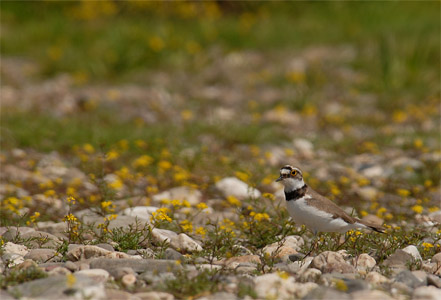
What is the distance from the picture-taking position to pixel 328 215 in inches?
219

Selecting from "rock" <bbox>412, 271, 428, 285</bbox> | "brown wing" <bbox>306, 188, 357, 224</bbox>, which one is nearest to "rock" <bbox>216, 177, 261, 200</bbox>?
"brown wing" <bbox>306, 188, 357, 224</bbox>

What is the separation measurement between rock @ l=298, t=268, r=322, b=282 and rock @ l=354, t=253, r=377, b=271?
553 millimetres

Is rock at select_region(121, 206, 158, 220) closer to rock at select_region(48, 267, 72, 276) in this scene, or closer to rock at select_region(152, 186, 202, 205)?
rock at select_region(152, 186, 202, 205)

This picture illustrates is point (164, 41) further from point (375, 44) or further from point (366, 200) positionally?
point (366, 200)

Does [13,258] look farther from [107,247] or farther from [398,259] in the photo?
[398,259]

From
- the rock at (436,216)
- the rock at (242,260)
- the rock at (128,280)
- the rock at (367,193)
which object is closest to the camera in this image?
the rock at (128,280)

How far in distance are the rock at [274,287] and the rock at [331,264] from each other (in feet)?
1.70

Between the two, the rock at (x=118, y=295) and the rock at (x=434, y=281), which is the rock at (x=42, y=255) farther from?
the rock at (x=434, y=281)

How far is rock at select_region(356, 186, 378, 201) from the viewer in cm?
797

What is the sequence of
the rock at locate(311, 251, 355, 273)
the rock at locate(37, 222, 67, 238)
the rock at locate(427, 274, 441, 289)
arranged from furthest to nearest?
1. the rock at locate(37, 222, 67, 238)
2. the rock at locate(311, 251, 355, 273)
3. the rock at locate(427, 274, 441, 289)

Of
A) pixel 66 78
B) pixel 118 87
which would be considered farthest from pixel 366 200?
pixel 66 78

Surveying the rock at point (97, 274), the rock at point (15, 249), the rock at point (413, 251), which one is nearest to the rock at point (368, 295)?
Answer: the rock at point (413, 251)

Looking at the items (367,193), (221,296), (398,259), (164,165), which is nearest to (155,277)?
(221,296)

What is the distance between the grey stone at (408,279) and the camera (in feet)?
15.1
